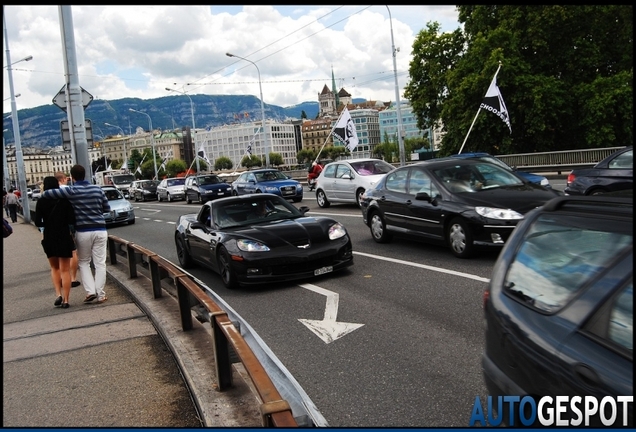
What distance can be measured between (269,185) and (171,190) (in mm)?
16868

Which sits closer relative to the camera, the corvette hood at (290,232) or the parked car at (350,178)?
the corvette hood at (290,232)

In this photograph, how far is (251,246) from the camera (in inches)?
338

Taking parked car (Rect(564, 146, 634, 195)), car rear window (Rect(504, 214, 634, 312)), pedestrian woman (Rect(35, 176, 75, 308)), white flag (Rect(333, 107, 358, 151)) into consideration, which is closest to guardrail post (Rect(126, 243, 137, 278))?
pedestrian woman (Rect(35, 176, 75, 308))

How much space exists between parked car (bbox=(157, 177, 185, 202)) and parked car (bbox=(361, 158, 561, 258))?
31445 mm

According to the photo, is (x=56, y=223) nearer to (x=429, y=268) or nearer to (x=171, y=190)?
(x=429, y=268)

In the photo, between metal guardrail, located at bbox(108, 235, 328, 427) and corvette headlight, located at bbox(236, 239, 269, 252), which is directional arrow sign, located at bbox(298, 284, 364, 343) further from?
corvette headlight, located at bbox(236, 239, 269, 252)

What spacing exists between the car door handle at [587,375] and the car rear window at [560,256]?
366mm

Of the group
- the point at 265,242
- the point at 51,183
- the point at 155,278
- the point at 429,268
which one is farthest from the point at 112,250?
the point at 429,268

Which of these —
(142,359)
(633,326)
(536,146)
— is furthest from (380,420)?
(536,146)

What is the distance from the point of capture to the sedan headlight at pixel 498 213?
8652mm

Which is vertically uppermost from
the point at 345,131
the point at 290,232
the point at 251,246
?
the point at 345,131

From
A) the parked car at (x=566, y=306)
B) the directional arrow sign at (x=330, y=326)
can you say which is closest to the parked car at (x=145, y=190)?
the directional arrow sign at (x=330, y=326)

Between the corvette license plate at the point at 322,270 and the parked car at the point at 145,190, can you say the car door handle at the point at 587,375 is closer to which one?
the corvette license plate at the point at 322,270

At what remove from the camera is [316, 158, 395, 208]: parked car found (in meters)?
19.1
